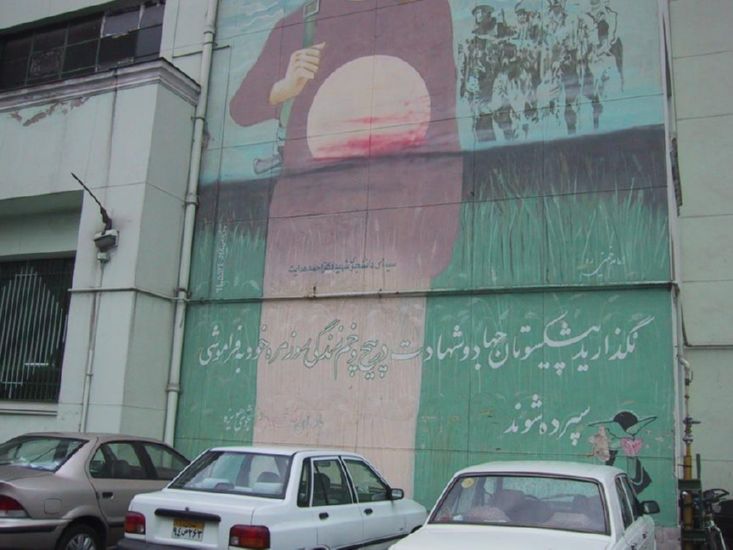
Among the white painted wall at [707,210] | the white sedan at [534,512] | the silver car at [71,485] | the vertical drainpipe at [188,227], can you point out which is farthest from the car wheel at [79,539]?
the white painted wall at [707,210]

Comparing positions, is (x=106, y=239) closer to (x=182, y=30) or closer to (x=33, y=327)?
(x=33, y=327)

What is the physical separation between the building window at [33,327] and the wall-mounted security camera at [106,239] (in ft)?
6.87

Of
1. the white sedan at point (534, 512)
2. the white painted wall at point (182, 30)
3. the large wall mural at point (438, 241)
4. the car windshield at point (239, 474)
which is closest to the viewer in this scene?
the white sedan at point (534, 512)

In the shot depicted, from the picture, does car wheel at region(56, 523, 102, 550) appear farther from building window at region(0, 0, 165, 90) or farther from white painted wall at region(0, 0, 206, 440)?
building window at region(0, 0, 165, 90)

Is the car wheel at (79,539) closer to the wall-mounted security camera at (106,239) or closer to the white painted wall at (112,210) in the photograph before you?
the white painted wall at (112,210)

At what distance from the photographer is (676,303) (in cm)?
1029

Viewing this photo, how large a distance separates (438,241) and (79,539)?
6.49m

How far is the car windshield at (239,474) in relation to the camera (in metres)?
6.32

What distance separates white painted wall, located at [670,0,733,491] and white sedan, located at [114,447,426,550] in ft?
26.6

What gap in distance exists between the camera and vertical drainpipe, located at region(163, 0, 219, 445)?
1245cm

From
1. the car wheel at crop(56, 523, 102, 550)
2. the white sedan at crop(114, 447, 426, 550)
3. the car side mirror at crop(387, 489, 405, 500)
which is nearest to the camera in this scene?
the white sedan at crop(114, 447, 426, 550)

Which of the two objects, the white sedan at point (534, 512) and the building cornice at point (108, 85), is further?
the building cornice at point (108, 85)

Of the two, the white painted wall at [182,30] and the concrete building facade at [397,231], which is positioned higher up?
the white painted wall at [182,30]

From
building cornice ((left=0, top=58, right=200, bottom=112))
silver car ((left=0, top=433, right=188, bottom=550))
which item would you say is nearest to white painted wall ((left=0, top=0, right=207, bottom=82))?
building cornice ((left=0, top=58, right=200, bottom=112))
